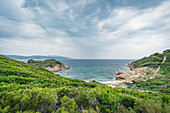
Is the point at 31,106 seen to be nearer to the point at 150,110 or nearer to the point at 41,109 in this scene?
the point at 41,109

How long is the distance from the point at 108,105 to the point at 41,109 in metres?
3.72

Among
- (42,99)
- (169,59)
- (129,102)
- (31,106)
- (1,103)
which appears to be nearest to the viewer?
(1,103)

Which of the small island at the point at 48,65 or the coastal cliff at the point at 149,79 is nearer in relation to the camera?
the coastal cliff at the point at 149,79

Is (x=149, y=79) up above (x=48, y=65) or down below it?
above

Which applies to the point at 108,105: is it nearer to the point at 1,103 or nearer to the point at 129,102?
the point at 129,102

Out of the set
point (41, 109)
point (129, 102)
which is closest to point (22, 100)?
point (41, 109)

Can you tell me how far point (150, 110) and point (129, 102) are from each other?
1133mm

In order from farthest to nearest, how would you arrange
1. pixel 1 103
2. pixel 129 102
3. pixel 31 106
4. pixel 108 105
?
pixel 129 102, pixel 108 105, pixel 31 106, pixel 1 103

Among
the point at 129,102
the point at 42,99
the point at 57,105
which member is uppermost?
the point at 42,99

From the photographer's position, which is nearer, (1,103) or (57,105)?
(1,103)

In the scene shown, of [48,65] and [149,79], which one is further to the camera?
[48,65]

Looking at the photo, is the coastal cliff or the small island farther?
the small island

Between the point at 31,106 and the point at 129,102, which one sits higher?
the point at 31,106

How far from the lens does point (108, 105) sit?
4340 millimetres
